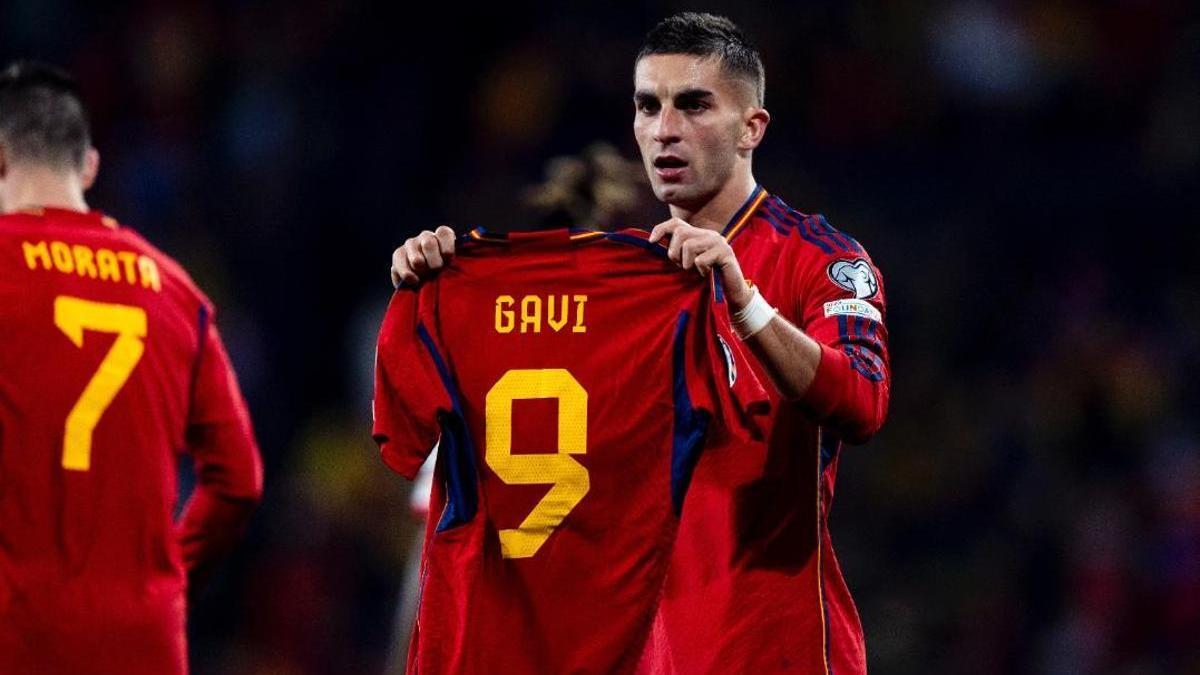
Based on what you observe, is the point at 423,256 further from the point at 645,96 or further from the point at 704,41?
the point at 704,41

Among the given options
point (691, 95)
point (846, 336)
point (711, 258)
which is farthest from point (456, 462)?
point (691, 95)

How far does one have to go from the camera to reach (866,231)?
10.4m

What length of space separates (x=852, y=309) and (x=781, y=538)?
542 mm

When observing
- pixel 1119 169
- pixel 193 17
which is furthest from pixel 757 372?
pixel 193 17

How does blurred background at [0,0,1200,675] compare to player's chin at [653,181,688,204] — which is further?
blurred background at [0,0,1200,675]

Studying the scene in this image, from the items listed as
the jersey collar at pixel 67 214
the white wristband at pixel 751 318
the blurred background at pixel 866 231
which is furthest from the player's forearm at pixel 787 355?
the blurred background at pixel 866 231

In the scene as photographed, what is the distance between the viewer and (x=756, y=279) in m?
4.16

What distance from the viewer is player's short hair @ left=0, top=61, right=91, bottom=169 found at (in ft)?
14.4

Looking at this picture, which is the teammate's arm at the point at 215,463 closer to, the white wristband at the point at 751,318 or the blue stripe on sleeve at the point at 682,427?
the blue stripe on sleeve at the point at 682,427

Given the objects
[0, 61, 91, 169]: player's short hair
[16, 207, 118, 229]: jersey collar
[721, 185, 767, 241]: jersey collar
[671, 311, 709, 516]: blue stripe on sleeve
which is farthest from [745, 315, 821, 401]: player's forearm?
[0, 61, 91, 169]: player's short hair

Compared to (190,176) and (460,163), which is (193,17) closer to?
(190,176)

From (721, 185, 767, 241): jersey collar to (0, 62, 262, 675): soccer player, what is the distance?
4.39ft

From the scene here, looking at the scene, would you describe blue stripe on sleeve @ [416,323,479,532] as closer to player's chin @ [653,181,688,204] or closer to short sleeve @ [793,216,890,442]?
short sleeve @ [793,216,890,442]

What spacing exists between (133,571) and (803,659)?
160cm
